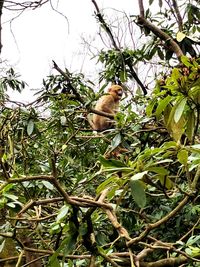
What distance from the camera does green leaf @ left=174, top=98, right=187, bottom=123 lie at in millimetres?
1021

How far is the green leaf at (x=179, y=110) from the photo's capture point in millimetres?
1021

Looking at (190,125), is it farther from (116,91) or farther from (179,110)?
(116,91)

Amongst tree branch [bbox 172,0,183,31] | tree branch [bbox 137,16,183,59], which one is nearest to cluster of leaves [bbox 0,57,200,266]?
tree branch [bbox 137,16,183,59]

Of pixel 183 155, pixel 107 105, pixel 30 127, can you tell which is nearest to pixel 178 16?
pixel 107 105

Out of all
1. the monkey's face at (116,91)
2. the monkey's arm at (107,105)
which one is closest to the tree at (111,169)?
the monkey's face at (116,91)

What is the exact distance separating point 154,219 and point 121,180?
1.08 m

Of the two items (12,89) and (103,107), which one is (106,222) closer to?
(12,89)

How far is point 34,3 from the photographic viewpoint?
2.42 meters

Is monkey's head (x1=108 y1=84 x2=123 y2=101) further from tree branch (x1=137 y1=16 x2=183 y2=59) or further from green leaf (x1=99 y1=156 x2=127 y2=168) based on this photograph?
green leaf (x1=99 y1=156 x2=127 y2=168)

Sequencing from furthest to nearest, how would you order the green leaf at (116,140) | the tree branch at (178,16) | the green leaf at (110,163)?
the tree branch at (178,16) < the green leaf at (116,140) < the green leaf at (110,163)

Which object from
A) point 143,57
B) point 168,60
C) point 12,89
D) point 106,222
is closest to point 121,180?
point 106,222

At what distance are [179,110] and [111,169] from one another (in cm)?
24

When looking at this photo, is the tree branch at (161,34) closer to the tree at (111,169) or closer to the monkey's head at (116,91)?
the tree at (111,169)

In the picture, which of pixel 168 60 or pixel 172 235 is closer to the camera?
pixel 172 235
